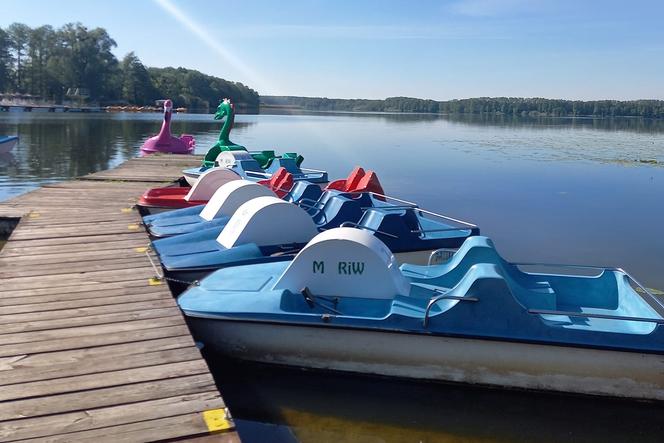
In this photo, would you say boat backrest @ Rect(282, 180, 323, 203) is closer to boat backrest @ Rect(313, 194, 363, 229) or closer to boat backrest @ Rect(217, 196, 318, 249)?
boat backrest @ Rect(313, 194, 363, 229)

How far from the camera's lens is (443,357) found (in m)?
5.72

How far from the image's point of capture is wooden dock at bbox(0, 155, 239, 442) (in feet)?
13.3

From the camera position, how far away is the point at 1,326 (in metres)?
5.52

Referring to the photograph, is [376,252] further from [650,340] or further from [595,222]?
[595,222]

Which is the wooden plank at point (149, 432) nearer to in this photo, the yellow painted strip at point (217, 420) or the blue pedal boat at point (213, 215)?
the yellow painted strip at point (217, 420)

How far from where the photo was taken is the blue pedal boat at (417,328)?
218 inches

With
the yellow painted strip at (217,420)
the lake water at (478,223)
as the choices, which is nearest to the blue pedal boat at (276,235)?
the lake water at (478,223)

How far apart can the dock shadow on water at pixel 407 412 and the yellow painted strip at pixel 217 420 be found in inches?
39.6

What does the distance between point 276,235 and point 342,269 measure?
2.22 meters

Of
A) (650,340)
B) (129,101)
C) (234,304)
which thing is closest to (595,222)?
(650,340)

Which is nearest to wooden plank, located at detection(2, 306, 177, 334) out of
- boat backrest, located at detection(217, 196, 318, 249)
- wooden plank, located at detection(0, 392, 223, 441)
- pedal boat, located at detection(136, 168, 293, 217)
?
wooden plank, located at detection(0, 392, 223, 441)

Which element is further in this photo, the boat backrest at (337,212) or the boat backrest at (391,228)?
the boat backrest at (337,212)

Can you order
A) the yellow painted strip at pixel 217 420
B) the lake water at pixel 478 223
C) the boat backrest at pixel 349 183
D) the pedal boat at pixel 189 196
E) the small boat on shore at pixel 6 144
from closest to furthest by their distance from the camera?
the yellow painted strip at pixel 217 420, the lake water at pixel 478 223, the pedal boat at pixel 189 196, the boat backrest at pixel 349 183, the small boat on shore at pixel 6 144

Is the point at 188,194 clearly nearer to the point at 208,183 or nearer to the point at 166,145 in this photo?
the point at 208,183
